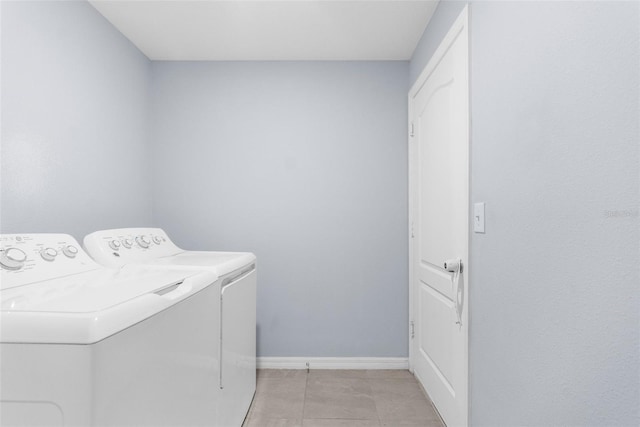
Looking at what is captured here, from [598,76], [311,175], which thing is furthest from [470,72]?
[311,175]

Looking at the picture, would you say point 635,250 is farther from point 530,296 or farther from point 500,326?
point 500,326

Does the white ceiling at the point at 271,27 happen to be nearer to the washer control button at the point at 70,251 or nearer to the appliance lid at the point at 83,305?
the washer control button at the point at 70,251

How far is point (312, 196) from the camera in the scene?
2561mm

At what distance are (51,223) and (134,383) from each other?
1.27 m

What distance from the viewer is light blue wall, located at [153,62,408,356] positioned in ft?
8.37

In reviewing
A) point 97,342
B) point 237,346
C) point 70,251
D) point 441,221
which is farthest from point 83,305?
point 441,221

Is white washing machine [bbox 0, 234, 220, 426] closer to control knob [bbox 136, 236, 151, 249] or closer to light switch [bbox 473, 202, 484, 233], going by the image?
control knob [bbox 136, 236, 151, 249]

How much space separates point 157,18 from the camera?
6.75ft

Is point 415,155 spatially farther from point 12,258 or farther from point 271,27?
point 12,258

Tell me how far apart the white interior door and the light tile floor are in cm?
13

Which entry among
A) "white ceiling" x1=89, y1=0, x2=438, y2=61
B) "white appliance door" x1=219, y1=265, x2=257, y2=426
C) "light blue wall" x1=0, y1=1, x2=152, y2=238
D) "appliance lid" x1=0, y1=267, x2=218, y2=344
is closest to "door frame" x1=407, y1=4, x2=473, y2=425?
"white ceiling" x1=89, y1=0, x2=438, y2=61

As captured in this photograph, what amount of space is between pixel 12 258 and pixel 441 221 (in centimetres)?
184

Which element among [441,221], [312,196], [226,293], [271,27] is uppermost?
[271,27]

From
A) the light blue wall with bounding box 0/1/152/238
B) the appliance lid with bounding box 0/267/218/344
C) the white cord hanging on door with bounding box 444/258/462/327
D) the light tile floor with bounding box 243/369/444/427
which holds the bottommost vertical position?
the light tile floor with bounding box 243/369/444/427
